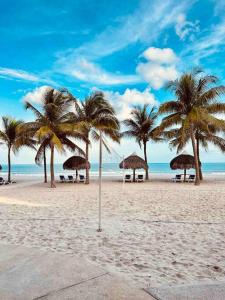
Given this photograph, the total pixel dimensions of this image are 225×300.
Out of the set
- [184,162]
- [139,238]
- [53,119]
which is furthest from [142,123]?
[139,238]

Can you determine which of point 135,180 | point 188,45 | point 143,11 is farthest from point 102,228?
point 135,180

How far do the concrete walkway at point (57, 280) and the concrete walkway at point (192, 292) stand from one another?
147mm

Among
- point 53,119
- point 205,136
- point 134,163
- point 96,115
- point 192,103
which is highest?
point 192,103

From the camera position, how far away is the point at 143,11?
9484 mm

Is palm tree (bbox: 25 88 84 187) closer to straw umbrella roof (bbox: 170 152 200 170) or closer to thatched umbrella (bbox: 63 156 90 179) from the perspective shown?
thatched umbrella (bbox: 63 156 90 179)

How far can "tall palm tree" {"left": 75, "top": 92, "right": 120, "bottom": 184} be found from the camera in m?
19.3

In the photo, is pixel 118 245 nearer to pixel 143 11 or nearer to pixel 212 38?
pixel 143 11

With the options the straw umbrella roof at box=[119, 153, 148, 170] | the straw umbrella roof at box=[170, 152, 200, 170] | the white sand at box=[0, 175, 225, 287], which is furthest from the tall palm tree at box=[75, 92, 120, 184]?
the white sand at box=[0, 175, 225, 287]

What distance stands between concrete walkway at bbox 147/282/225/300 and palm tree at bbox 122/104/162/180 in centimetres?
2023

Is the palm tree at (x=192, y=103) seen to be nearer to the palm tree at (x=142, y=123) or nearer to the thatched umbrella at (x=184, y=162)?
the thatched umbrella at (x=184, y=162)

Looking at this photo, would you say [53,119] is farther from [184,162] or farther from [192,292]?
[192,292]

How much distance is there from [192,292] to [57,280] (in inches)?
58.0

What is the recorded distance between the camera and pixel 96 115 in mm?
19656

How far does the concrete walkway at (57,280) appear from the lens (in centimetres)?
264
